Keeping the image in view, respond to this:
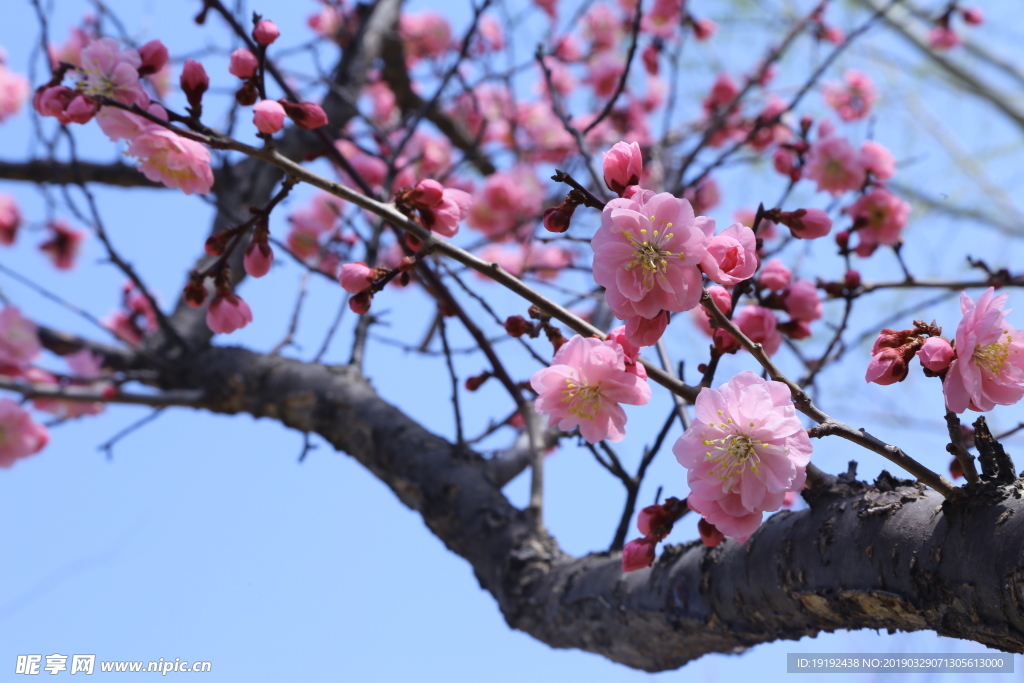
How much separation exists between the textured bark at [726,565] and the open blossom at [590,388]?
1.18 feet

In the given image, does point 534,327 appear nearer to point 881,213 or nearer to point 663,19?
point 881,213

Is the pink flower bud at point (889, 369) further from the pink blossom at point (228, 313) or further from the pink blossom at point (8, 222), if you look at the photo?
the pink blossom at point (8, 222)

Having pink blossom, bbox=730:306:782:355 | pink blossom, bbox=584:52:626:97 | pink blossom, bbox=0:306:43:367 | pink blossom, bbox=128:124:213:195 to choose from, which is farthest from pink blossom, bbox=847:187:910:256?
pink blossom, bbox=0:306:43:367

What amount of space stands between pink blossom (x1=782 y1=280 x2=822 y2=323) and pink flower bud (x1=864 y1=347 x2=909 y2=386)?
547 mm

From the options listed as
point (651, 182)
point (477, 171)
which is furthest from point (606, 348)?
point (477, 171)

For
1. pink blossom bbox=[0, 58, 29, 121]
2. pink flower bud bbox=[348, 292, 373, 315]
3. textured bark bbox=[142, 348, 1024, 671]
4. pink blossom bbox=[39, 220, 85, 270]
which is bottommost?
textured bark bbox=[142, 348, 1024, 671]

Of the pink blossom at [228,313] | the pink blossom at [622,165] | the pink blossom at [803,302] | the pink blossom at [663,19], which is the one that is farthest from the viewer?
the pink blossom at [663,19]

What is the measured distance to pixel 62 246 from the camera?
386cm

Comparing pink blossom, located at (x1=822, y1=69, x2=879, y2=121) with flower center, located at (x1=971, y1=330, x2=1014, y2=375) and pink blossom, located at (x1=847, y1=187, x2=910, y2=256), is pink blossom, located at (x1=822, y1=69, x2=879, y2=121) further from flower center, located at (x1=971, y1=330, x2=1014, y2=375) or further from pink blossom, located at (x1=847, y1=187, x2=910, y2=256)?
flower center, located at (x1=971, y1=330, x2=1014, y2=375)

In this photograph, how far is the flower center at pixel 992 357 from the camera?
0.96 meters

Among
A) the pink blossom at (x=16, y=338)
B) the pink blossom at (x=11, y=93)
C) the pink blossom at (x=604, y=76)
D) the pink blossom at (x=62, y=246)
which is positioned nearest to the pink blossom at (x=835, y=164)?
the pink blossom at (x=604, y=76)

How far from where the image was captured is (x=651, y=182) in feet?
11.3

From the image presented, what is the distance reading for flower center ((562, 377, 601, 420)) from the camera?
108cm

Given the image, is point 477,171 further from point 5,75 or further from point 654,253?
point 654,253
